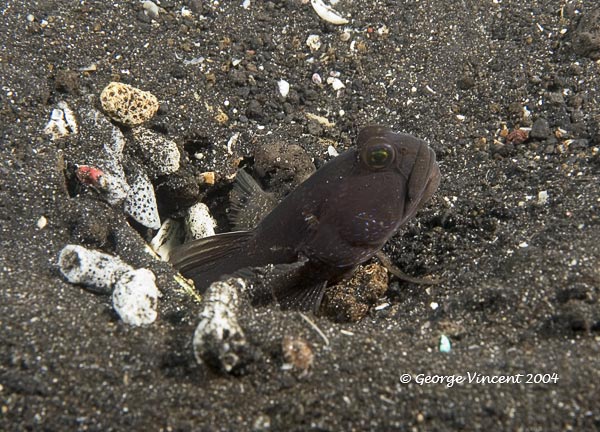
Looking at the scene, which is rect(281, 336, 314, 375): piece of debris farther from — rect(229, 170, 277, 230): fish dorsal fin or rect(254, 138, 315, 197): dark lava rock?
rect(254, 138, 315, 197): dark lava rock

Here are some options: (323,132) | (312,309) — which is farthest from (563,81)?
(312,309)

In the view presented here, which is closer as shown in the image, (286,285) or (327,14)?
(286,285)

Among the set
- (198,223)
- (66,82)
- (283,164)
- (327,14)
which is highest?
(327,14)

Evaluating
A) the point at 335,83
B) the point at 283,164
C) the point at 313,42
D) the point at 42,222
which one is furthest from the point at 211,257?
the point at 313,42

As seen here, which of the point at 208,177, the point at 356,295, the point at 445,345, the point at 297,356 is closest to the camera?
the point at 297,356

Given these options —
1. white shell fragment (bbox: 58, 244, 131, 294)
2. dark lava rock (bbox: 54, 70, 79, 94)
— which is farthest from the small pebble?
dark lava rock (bbox: 54, 70, 79, 94)

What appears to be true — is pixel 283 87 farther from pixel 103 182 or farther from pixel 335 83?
pixel 103 182

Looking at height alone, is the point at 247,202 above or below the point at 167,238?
above
